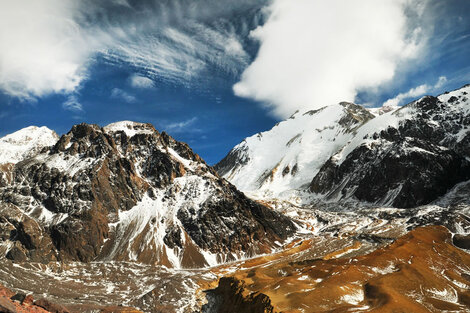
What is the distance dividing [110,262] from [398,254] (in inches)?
6247

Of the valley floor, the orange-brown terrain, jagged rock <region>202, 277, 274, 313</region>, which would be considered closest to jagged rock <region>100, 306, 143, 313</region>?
the valley floor

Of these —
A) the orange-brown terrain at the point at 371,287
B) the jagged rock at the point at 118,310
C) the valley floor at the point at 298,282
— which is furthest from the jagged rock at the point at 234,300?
the jagged rock at the point at 118,310

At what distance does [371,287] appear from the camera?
315ft

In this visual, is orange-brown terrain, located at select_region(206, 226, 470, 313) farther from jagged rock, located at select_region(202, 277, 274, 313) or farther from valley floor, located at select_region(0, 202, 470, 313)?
valley floor, located at select_region(0, 202, 470, 313)

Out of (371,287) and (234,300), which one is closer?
(371,287)

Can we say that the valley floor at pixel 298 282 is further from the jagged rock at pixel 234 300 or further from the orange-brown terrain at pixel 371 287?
the jagged rock at pixel 234 300

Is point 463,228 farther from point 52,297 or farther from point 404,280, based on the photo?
point 52,297

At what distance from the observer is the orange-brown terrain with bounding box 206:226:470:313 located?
84938 mm

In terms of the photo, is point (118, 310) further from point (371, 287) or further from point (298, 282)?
point (371, 287)

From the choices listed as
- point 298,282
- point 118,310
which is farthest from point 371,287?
point 118,310

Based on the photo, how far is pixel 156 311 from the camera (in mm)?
121000

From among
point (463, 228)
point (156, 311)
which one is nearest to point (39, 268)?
point (156, 311)

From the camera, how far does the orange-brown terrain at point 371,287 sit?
84.9m

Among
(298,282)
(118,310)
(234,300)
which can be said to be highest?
(298,282)
